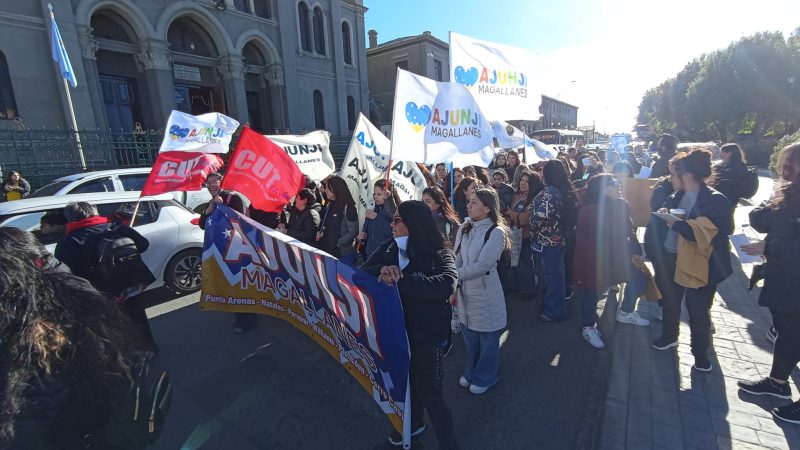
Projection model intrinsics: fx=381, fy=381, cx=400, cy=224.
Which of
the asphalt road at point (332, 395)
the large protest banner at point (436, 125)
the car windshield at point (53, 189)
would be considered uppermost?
the large protest banner at point (436, 125)

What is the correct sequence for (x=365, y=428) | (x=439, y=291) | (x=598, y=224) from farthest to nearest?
(x=598, y=224), (x=365, y=428), (x=439, y=291)

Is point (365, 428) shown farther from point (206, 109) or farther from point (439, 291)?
point (206, 109)

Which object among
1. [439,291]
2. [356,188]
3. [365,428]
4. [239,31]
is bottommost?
[365,428]

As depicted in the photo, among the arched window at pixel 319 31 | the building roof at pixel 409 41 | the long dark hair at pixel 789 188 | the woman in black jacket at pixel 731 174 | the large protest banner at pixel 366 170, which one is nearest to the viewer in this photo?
the long dark hair at pixel 789 188

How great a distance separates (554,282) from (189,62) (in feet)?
61.8

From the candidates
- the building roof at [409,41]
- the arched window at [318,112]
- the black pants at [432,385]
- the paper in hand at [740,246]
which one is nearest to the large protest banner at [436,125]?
the black pants at [432,385]

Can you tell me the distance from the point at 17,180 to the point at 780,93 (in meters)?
42.9

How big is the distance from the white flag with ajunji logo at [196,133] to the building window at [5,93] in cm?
1172

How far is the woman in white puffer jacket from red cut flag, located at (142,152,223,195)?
147 inches

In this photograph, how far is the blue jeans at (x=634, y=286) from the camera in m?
4.09

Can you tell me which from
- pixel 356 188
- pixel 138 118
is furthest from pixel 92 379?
pixel 138 118

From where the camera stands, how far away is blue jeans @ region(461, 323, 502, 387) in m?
3.19

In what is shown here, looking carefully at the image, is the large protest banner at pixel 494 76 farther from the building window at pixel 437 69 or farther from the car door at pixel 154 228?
the building window at pixel 437 69

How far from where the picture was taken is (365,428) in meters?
2.94
